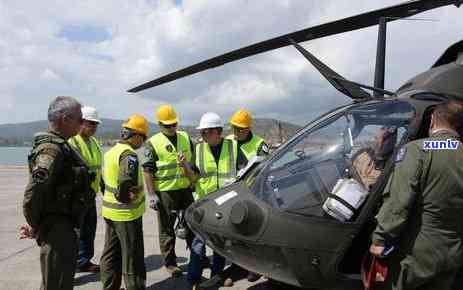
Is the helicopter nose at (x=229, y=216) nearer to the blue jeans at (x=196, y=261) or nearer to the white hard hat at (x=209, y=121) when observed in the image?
the blue jeans at (x=196, y=261)

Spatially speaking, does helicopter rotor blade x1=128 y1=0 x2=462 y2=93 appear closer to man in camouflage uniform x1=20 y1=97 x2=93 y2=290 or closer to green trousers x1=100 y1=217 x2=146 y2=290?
man in camouflage uniform x1=20 y1=97 x2=93 y2=290

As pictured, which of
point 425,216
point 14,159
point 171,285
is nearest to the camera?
point 425,216

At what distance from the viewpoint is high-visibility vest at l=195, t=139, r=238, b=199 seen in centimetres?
434

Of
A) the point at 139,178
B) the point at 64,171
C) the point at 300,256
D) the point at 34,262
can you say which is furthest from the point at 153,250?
the point at 300,256

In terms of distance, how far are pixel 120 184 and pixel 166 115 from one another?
142 cm

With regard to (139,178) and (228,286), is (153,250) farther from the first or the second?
(139,178)

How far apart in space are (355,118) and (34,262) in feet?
15.1

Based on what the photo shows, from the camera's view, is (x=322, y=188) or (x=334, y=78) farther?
(x=334, y=78)

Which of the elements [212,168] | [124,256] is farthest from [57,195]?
[212,168]

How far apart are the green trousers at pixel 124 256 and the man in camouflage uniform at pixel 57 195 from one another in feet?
2.56

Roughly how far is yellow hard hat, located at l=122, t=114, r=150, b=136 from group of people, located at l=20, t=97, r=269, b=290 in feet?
0.03

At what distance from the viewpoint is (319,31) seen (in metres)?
3.35

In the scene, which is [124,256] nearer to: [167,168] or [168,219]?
[168,219]

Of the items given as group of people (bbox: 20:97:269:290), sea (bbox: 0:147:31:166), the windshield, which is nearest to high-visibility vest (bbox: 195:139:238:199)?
group of people (bbox: 20:97:269:290)
